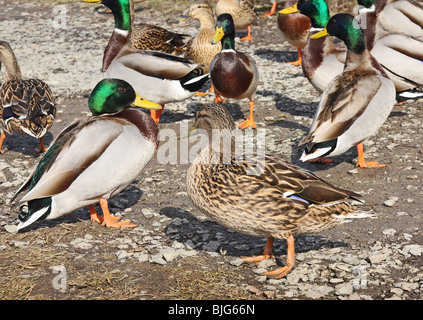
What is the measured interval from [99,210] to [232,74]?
7.60ft

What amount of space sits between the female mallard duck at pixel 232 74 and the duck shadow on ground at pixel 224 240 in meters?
2.23

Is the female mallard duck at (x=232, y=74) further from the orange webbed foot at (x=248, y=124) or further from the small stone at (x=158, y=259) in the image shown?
the small stone at (x=158, y=259)

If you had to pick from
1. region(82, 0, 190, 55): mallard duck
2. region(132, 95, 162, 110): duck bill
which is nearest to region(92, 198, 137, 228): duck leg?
region(132, 95, 162, 110): duck bill

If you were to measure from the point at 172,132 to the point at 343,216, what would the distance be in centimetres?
326

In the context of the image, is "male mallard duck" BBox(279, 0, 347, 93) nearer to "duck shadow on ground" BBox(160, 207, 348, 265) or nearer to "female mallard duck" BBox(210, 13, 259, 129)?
"female mallard duck" BBox(210, 13, 259, 129)

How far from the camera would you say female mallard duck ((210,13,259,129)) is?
6910 millimetres

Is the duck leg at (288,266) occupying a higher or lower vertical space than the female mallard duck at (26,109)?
higher

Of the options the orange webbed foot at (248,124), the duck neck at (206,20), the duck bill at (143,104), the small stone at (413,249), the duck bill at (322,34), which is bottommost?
the orange webbed foot at (248,124)

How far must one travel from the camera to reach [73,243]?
467cm

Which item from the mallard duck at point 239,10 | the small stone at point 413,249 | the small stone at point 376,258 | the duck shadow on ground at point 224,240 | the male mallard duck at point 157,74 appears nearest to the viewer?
the small stone at point 376,258

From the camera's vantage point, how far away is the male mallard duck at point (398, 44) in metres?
6.96

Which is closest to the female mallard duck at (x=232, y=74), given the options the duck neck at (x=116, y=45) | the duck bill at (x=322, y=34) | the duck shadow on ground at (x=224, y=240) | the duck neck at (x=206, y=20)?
the duck bill at (x=322, y=34)

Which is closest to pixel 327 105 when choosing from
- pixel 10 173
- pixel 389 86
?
pixel 389 86
